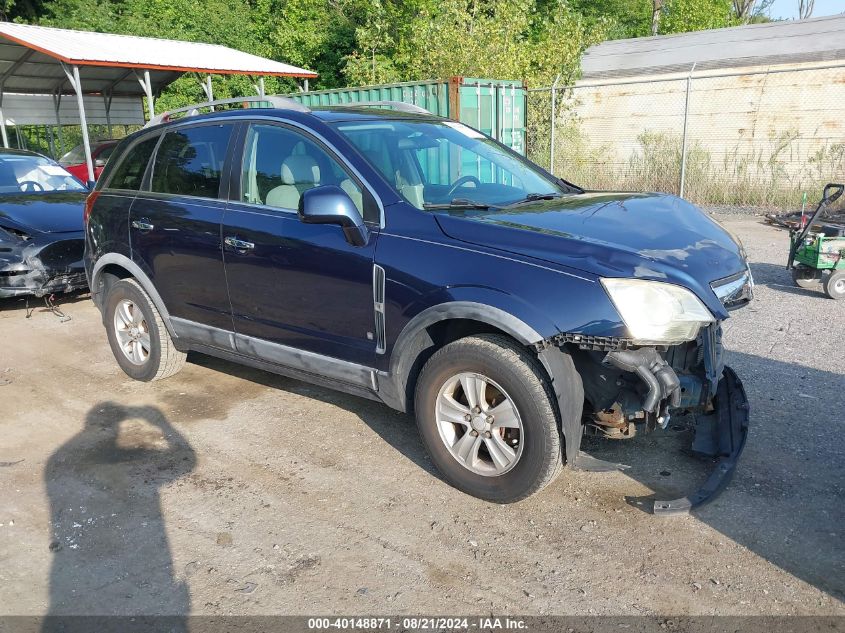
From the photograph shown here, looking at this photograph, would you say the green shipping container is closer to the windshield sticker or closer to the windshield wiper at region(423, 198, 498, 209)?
the windshield sticker

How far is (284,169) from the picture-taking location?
4281 millimetres

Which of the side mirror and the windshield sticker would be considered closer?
the side mirror

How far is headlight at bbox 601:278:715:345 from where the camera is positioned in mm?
3057

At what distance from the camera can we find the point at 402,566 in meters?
3.09

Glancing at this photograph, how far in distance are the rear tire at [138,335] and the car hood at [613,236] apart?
8.64ft

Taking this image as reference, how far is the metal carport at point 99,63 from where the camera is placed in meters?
13.4

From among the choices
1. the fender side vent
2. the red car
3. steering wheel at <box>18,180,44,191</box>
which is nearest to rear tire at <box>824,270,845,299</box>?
the fender side vent

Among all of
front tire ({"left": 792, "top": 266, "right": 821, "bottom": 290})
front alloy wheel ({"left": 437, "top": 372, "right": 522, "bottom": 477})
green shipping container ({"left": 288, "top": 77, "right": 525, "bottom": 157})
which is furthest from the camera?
green shipping container ({"left": 288, "top": 77, "right": 525, "bottom": 157})

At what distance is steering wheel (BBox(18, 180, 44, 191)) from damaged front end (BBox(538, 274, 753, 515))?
782cm

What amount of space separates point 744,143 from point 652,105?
2.48 metres

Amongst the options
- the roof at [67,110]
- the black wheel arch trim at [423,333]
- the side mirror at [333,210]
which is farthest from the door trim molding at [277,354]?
the roof at [67,110]

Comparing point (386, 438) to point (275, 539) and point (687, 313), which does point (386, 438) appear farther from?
point (687, 313)

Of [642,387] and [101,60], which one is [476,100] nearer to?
[101,60]

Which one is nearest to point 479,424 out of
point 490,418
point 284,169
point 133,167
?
point 490,418
